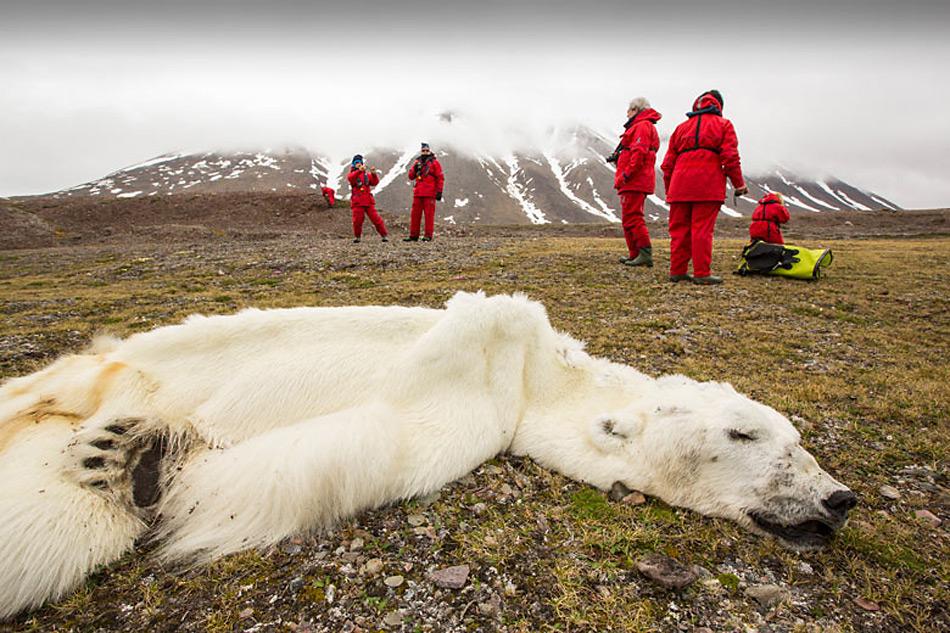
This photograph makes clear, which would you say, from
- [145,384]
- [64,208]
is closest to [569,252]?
[145,384]

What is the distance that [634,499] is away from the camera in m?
2.92

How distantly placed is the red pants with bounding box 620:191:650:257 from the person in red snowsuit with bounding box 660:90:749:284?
1.19m

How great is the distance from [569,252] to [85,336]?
41.1ft

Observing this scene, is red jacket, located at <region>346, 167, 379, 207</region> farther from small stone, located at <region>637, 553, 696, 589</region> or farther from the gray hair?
small stone, located at <region>637, 553, 696, 589</region>

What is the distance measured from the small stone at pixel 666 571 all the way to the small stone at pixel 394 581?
1260 millimetres

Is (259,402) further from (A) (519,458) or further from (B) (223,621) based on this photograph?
(A) (519,458)

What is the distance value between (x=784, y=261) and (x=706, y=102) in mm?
4366

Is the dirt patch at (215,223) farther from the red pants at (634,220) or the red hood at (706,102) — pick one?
the red hood at (706,102)

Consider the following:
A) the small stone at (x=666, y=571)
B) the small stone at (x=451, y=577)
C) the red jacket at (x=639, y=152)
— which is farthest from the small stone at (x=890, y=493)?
the red jacket at (x=639, y=152)

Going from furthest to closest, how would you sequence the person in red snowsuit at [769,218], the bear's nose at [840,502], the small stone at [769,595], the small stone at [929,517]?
the person in red snowsuit at [769,218], the small stone at [929,517], the bear's nose at [840,502], the small stone at [769,595]

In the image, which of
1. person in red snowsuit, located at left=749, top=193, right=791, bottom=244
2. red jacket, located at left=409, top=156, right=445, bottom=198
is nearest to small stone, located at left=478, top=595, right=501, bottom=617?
person in red snowsuit, located at left=749, top=193, right=791, bottom=244

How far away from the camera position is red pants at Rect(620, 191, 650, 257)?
1056cm

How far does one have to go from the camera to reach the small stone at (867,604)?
6.98 feet

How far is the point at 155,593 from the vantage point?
226cm
